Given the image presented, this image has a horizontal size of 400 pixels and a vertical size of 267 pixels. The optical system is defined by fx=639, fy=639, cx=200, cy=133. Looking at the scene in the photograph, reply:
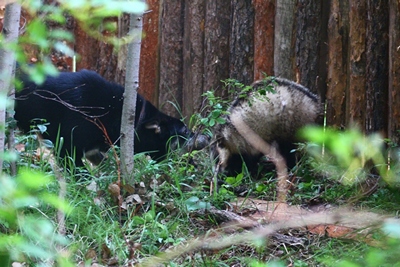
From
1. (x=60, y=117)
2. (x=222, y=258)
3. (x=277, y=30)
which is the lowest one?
(x=222, y=258)

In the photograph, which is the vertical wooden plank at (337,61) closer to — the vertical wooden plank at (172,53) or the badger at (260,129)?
the badger at (260,129)

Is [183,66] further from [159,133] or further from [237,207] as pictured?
[237,207]

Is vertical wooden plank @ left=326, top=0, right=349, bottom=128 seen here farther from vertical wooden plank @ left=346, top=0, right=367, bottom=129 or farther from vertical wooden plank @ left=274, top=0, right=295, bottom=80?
vertical wooden plank @ left=274, top=0, right=295, bottom=80

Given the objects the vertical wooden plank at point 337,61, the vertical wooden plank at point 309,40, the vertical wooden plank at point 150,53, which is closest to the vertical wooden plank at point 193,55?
the vertical wooden plank at point 150,53

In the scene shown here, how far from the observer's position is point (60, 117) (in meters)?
6.13

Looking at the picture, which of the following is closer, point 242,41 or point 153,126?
point 153,126

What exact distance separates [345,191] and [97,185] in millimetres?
1975

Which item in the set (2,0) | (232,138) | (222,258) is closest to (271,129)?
(232,138)

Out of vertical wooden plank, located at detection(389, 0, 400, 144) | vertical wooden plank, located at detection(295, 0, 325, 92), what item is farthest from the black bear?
vertical wooden plank, located at detection(389, 0, 400, 144)

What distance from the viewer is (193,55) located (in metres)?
7.39

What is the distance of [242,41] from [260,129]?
3.39 feet

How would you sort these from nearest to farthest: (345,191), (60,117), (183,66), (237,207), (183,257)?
(183,257) < (237,207) < (345,191) < (60,117) < (183,66)

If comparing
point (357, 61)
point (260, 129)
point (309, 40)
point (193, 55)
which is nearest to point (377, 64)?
point (357, 61)

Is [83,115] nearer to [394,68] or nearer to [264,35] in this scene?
[264,35]
